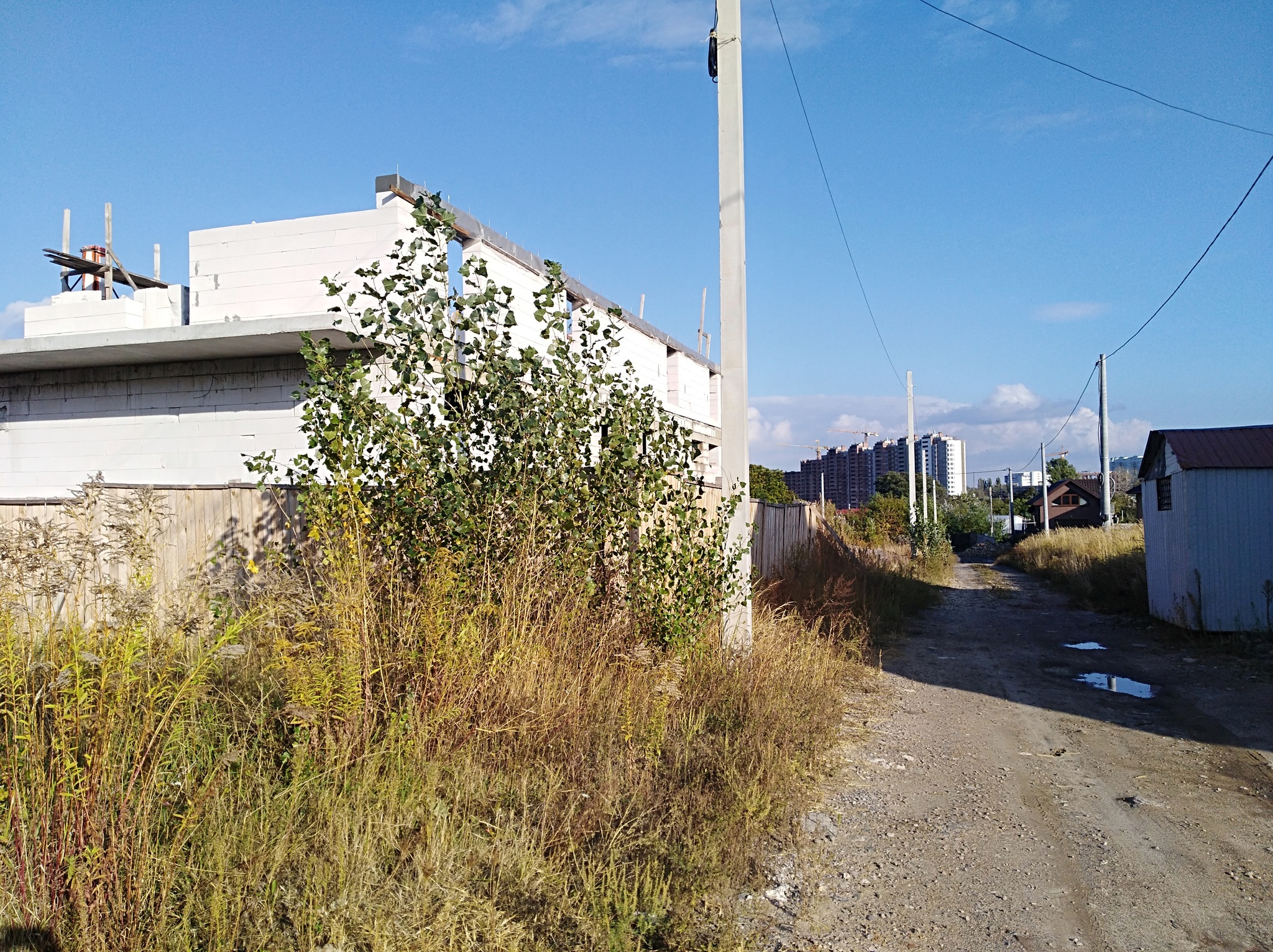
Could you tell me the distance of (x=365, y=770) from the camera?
369 cm

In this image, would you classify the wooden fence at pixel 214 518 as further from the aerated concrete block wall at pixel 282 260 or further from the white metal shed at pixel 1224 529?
the white metal shed at pixel 1224 529

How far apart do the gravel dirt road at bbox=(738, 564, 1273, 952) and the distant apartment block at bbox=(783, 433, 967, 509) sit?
92104 millimetres

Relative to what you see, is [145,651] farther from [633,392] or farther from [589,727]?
[633,392]

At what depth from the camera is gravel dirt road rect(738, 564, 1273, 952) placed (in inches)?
135

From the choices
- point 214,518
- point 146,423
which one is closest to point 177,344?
point 146,423

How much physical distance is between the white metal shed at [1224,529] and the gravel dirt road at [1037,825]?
8.64 ft

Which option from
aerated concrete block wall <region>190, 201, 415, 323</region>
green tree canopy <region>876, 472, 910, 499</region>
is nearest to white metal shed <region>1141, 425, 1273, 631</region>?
aerated concrete block wall <region>190, 201, 415, 323</region>

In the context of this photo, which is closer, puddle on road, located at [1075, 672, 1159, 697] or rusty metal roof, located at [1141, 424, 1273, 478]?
puddle on road, located at [1075, 672, 1159, 697]

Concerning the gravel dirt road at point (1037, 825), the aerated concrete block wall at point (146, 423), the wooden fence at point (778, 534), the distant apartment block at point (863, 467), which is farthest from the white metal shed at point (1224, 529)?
the distant apartment block at point (863, 467)

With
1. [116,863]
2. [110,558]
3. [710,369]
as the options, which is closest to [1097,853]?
[116,863]

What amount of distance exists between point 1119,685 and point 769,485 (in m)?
31.1

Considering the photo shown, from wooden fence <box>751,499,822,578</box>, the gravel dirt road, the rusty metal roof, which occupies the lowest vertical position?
the gravel dirt road

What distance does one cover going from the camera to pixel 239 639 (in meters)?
5.09

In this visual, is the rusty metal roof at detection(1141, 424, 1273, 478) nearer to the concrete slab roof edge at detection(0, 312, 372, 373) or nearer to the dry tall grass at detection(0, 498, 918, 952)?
→ the dry tall grass at detection(0, 498, 918, 952)
